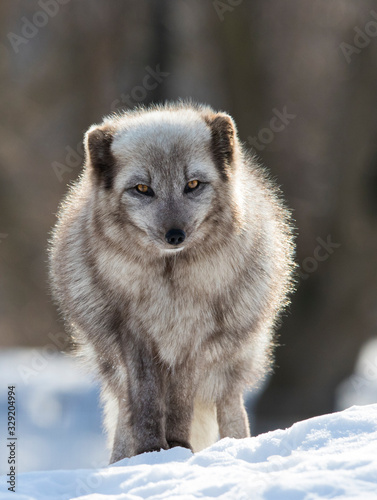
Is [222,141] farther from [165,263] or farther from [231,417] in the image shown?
[231,417]

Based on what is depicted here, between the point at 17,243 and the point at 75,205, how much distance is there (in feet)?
18.6

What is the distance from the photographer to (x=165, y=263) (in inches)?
160

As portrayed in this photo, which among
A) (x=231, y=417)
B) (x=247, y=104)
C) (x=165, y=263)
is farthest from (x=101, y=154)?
(x=247, y=104)

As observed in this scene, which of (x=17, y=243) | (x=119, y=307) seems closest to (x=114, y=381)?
(x=119, y=307)

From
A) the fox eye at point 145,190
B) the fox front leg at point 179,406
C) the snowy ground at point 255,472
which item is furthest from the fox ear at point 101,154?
the snowy ground at point 255,472

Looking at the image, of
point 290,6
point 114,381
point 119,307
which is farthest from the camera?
point 290,6

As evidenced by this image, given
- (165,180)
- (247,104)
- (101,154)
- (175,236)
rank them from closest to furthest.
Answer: (175,236) < (165,180) < (101,154) < (247,104)

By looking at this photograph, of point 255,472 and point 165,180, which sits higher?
point 165,180

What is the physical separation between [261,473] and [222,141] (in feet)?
Answer: 6.41

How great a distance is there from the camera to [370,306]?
10.4 m

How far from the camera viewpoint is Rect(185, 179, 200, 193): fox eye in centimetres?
393

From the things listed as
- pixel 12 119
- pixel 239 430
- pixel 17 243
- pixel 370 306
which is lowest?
pixel 239 430

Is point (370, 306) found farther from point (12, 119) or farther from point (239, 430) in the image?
point (239, 430)

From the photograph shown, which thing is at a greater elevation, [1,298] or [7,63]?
[7,63]
